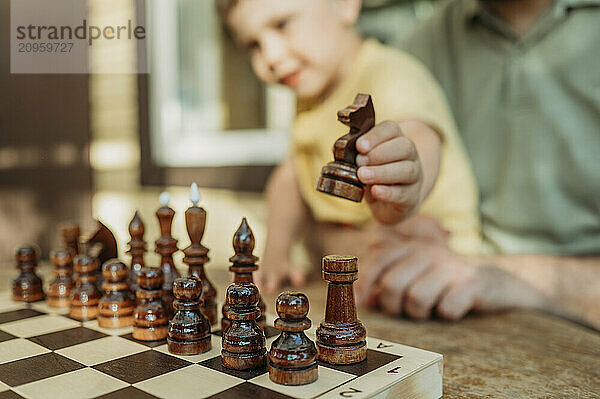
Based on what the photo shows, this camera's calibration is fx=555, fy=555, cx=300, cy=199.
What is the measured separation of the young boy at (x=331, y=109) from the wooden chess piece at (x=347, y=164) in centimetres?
30

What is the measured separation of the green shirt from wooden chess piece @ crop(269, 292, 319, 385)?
3.31 ft

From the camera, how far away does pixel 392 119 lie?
1085mm

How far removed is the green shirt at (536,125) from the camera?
4.64 feet

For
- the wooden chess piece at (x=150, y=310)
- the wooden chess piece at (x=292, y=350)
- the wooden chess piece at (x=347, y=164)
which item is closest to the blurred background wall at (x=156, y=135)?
the wooden chess piece at (x=150, y=310)

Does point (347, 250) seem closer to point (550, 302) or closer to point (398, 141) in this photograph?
point (550, 302)

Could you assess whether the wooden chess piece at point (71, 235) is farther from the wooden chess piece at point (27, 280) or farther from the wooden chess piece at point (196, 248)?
the wooden chess piece at point (196, 248)

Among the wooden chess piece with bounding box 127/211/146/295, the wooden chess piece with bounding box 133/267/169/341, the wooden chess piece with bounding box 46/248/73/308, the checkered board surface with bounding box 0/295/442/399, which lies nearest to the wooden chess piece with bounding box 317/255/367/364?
the checkered board surface with bounding box 0/295/442/399

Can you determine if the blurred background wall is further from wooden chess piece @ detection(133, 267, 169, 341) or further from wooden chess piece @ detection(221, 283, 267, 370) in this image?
wooden chess piece @ detection(221, 283, 267, 370)

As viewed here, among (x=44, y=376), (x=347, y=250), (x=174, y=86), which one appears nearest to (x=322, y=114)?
(x=347, y=250)

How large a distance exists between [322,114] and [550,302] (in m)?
0.67

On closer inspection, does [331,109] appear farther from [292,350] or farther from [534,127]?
[292,350]

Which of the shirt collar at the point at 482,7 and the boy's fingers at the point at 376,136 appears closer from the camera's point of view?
the boy's fingers at the point at 376,136

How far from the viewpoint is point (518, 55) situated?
1.46 m

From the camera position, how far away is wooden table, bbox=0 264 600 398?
72 centimetres
